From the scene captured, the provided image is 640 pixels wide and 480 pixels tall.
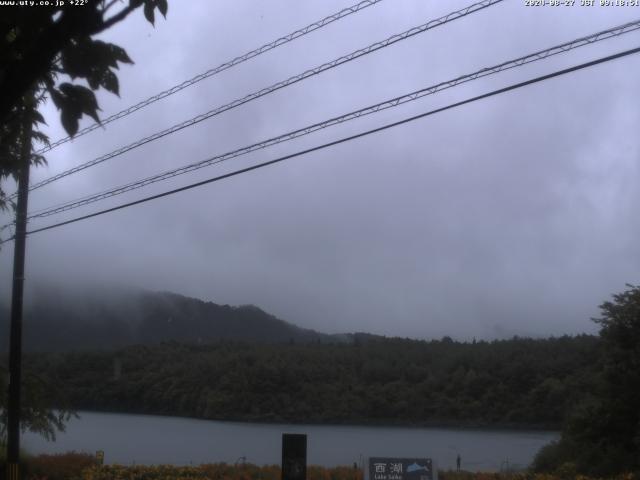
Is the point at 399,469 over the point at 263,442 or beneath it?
over

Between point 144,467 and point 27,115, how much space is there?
44.3 ft

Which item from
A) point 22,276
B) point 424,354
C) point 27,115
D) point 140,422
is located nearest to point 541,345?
point 424,354

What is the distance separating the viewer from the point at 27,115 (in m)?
4.34

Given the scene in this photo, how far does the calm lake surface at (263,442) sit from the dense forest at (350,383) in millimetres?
447

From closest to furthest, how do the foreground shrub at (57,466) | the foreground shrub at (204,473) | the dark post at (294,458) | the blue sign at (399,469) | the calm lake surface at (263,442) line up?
the dark post at (294,458), the blue sign at (399,469), the foreground shrub at (204,473), the foreground shrub at (57,466), the calm lake surface at (263,442)

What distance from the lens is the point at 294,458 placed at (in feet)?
35.2

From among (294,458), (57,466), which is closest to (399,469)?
(294,458)

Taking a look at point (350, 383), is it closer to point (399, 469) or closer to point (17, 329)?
point (17, 329)

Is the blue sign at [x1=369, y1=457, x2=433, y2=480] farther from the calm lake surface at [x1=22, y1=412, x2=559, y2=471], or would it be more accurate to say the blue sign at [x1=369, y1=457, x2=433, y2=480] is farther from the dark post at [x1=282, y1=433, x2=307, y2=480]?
the calm lake surface at [x1=22, y1=412, x2=559, y2=471]

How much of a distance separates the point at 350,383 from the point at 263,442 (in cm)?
314

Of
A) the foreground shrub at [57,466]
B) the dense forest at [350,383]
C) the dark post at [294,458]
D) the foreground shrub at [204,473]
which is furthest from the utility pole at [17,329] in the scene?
the dense forest at [350,383]

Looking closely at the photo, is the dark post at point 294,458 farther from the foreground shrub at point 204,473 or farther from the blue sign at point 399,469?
the foreground shrub at point 204,473

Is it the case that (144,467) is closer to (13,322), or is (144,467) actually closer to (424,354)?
(13,322)

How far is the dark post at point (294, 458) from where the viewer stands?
10.7 metres
